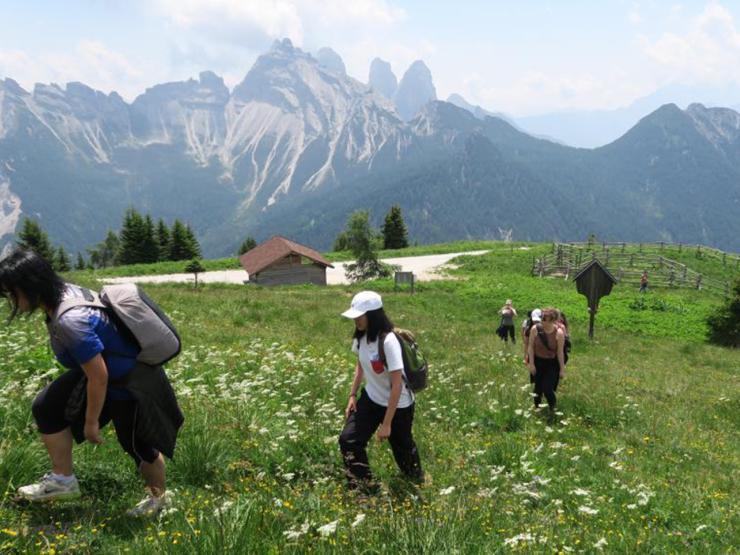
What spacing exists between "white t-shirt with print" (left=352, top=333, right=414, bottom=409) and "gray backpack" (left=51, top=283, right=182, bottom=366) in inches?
74.8

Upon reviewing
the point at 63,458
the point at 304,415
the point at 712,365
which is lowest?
the point at 712,365

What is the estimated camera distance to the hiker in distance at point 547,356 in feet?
28.9

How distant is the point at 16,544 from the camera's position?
317cm

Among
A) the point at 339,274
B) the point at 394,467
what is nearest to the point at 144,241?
the point at 339,274

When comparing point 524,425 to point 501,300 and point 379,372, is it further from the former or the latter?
point 501,300

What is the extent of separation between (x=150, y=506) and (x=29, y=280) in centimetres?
192

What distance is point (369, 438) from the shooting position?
523 cm

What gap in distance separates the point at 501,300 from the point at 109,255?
12708 centimetres

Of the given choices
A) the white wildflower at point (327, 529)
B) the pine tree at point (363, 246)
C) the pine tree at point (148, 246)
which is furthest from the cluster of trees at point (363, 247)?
the white wildflower at point (327, 529)

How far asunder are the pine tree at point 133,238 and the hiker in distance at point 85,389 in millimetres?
69333

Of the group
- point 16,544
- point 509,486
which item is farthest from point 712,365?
point 16,544

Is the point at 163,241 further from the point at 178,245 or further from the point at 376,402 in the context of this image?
the point at 376,402

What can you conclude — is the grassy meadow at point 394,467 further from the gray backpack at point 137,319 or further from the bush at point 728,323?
the bush at point 728,323

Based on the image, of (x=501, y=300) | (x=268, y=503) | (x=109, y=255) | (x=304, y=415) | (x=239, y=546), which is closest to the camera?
(x=239, y=546)
